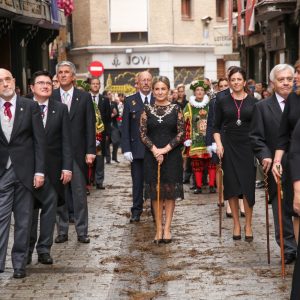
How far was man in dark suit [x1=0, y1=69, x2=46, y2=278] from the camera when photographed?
8.33 metres

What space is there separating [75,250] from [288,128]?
3.25m

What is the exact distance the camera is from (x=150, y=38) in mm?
45688

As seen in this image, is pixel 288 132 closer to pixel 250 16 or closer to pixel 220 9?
pixel 250 16

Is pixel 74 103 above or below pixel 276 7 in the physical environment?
below

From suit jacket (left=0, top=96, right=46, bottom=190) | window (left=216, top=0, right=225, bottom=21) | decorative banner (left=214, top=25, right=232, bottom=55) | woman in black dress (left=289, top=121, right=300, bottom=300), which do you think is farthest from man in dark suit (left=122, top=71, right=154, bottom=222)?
window (left=216, top=0, right=225, bottom=21)

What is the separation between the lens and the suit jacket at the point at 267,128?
29.3 ft

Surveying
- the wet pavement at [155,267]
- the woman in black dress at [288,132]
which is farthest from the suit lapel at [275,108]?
the wet pavement at [155,267]

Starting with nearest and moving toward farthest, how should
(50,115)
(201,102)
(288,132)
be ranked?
(288,132), (50,115), (201,102)

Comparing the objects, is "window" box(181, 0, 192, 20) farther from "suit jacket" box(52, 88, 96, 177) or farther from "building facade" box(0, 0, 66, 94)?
"suit jacket" box(52, 88, 96, 177)

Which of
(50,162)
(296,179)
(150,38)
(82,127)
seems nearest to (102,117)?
(82,127)

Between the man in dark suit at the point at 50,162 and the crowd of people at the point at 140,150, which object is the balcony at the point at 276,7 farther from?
the man in dark suit at the point at 50,162

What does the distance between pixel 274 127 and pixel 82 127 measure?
8.30 feet

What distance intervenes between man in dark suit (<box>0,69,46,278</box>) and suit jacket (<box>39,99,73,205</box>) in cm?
68

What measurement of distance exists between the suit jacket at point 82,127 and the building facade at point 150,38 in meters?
34.9
